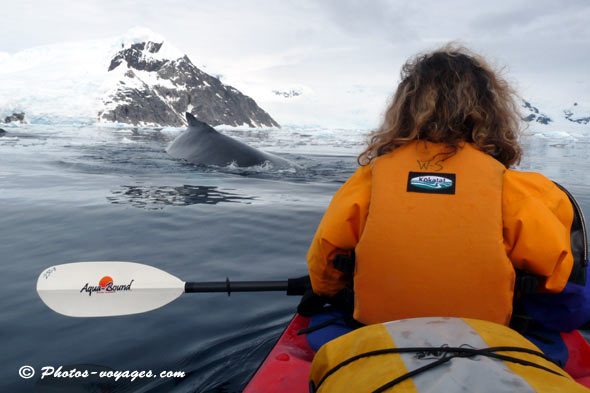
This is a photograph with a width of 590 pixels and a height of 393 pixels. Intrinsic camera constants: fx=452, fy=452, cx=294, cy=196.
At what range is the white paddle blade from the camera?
3.34 meters

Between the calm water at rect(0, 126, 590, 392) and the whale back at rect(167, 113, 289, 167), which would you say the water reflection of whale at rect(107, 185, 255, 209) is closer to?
the calm water at rect(0, 126, 590, 392)

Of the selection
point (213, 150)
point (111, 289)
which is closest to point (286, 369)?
point (111, 289)

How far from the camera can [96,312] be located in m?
3.31

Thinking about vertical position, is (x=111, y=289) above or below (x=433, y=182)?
below

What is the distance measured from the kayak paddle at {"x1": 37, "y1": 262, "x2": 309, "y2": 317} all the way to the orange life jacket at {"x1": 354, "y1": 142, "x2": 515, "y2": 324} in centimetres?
139

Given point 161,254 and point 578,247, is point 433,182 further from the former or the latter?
point 161,254

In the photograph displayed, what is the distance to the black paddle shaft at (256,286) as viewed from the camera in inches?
120

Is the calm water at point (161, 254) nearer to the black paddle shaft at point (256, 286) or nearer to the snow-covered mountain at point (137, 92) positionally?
the black paddle shaft at point (256, 286)

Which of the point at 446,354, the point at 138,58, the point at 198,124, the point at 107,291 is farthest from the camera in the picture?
the point at 138,58

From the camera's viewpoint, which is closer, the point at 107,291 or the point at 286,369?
the point at 286,369

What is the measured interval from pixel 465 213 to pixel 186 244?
12.9ft

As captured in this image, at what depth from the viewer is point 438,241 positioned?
1.98 meters

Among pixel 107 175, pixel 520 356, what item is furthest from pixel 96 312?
pixel 107 175

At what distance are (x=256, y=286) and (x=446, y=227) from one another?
1.64m
